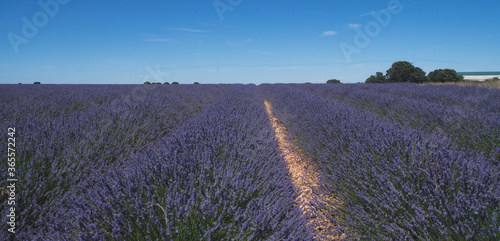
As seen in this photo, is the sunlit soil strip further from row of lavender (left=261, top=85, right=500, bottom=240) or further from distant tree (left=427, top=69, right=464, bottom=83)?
distant tree (left=427, top=69, right=464, bottom=83)

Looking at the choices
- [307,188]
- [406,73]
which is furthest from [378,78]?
[307,188]

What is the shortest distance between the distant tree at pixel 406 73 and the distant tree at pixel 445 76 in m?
0.88

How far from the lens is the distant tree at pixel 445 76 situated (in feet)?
64.4

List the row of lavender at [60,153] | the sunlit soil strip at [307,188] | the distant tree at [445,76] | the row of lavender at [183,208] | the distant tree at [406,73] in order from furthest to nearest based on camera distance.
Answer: the distant tree at [406,73] < the distant tree at [445,76] < the sunlit soil strip at [307,188] < the row of lavender at [60,153] < the row of lavender at [183,208]

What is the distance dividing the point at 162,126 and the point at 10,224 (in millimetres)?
2377

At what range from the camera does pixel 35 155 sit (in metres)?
1.65

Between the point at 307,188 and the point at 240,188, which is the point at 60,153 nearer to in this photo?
the point at 240,188

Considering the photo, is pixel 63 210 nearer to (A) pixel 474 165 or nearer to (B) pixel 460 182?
(B) pixel 460 182

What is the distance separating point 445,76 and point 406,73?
3248 mm

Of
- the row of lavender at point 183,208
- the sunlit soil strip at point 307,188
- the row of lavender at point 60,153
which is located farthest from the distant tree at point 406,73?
the row of lavender at point 183,208

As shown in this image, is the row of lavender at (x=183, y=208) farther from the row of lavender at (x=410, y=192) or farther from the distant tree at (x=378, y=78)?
the distant tree at (x=378, y=78)

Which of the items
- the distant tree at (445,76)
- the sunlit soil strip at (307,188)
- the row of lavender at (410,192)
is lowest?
the sunlit soil strip at (307,188)

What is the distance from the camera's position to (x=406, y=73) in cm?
2288

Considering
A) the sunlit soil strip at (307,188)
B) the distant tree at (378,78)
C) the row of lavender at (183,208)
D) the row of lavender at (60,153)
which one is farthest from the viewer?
the distant tree at (378,78)
